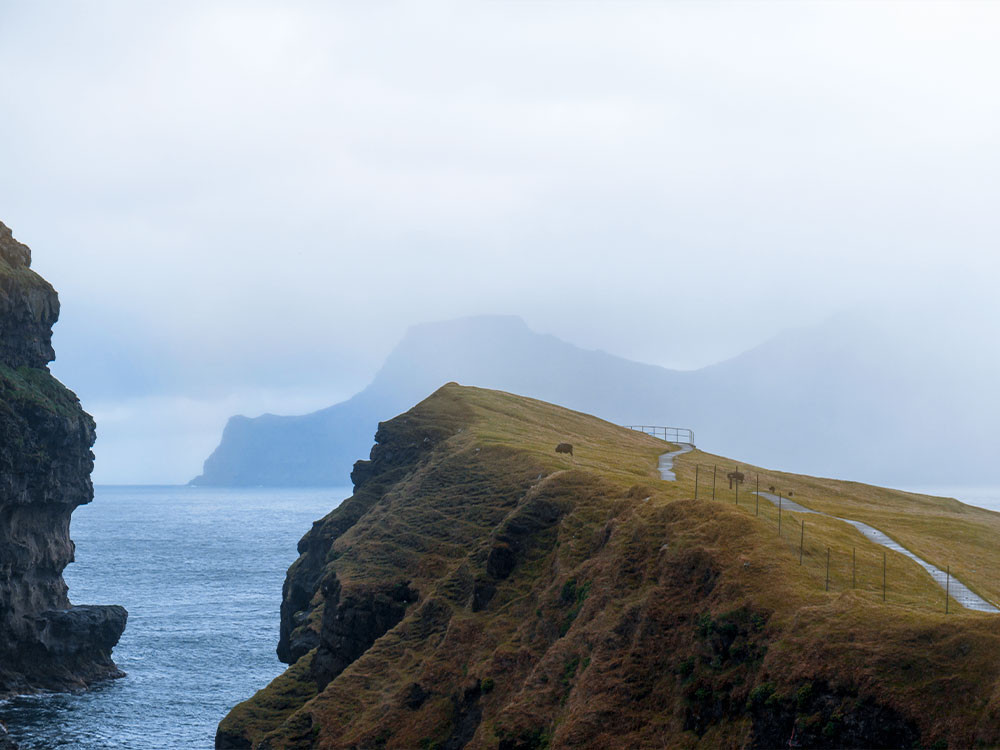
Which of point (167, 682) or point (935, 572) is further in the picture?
point (167, 682)

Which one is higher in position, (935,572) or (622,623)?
(935,572)

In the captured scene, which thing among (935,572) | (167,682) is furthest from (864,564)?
(167,682)

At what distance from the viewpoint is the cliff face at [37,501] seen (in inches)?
4582

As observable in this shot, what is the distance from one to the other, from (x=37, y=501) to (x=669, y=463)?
78.0 m

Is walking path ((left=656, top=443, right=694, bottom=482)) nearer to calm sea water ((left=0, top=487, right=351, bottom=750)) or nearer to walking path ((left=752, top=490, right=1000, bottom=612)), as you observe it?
walking path ((left=752, top=490, right=1000, bottom=612))

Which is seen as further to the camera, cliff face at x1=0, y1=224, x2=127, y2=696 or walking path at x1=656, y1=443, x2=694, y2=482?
cliff face at x1=0, y1=224, x2=127, y2=696

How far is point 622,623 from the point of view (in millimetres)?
56125

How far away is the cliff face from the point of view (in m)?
116

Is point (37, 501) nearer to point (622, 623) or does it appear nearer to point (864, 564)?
Answer: point (622, 623)

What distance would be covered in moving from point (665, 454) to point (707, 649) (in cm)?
9133

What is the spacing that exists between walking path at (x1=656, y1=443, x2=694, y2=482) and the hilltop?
2.46 metres

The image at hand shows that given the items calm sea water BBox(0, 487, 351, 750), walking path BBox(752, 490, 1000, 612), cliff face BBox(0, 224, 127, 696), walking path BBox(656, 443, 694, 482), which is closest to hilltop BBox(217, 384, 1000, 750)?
walking path BBox(752, 490, 1000, 612)

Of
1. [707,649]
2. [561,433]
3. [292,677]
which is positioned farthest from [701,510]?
[561,433]

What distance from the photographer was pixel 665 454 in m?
140
